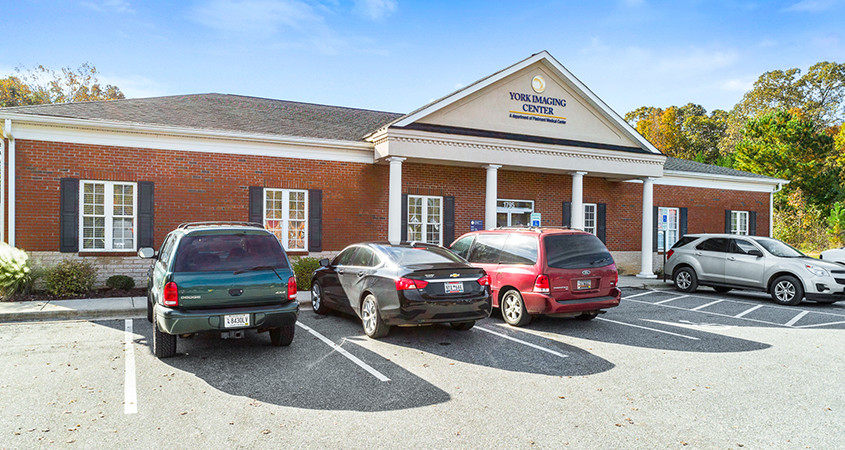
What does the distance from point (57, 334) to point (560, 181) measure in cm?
1539

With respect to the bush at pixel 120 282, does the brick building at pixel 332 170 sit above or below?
above

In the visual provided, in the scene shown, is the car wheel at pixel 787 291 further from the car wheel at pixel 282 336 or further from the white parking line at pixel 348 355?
the car wheel at pixel 282 336

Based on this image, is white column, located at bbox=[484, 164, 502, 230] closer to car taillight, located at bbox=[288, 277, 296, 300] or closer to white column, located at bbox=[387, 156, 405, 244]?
white column, located at bbox=[387, 156, 405, 244]

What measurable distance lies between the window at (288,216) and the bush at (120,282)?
142 inches

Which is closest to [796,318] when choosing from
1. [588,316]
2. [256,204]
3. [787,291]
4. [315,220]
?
[787,291]

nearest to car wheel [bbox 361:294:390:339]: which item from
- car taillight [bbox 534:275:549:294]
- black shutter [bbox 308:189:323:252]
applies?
car taillight [bbox 534:275:549:294]

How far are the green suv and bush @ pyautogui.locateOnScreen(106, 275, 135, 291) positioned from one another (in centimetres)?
617

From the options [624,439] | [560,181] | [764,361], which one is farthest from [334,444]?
[560,181]

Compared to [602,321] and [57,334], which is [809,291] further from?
[57,334]

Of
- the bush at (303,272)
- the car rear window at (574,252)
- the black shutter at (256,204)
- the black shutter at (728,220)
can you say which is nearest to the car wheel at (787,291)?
the car rear window at (574,252)

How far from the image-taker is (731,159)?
148ft

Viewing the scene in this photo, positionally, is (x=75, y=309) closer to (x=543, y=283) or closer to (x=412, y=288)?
(x=412, y=288)

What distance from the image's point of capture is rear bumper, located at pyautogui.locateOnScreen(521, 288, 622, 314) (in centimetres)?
852

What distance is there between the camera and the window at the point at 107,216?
1259cm
